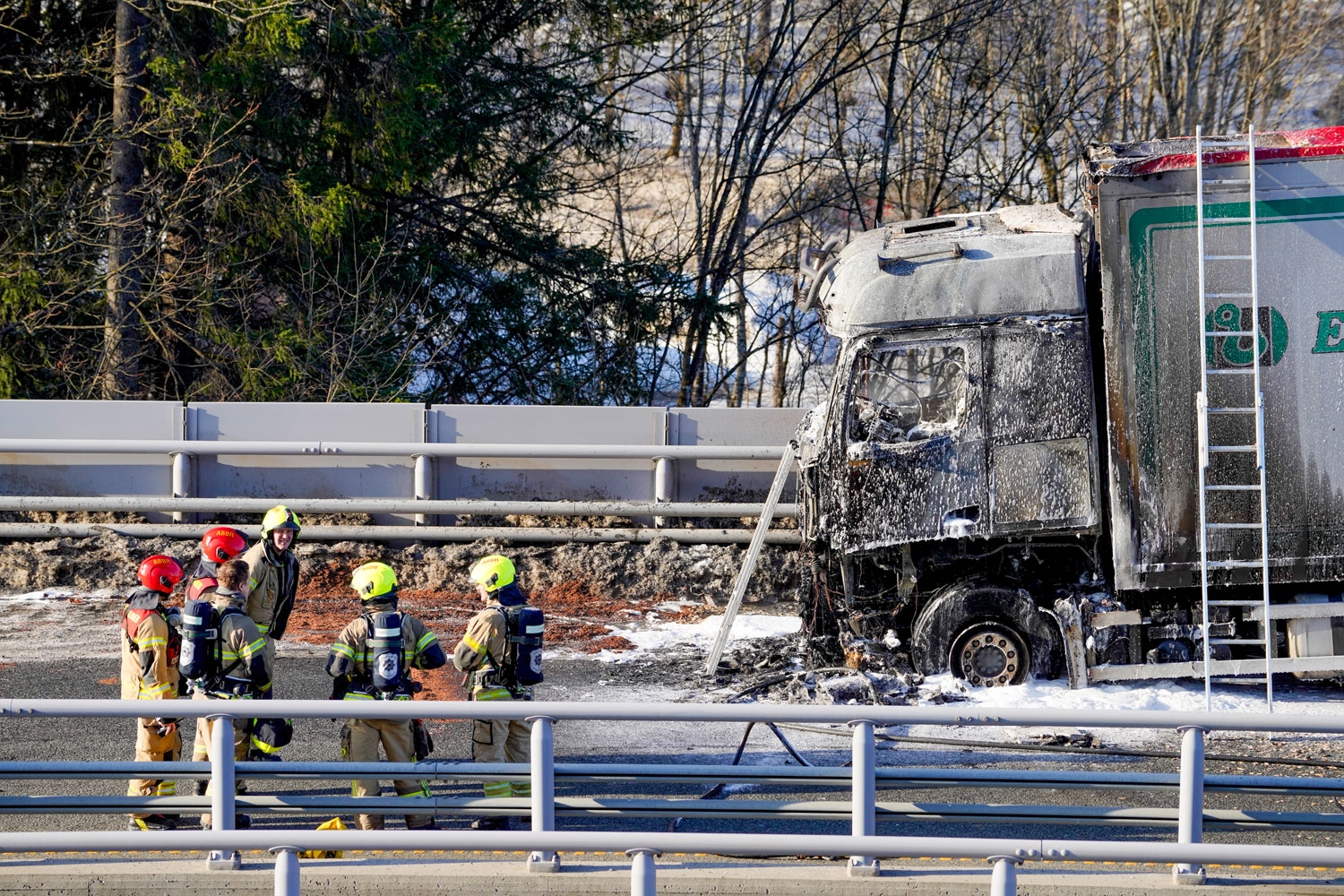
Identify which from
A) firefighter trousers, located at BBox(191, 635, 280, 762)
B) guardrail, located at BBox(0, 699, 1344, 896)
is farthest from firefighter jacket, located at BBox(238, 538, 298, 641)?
guardrail, located at BBox(0, 699, 1344, 896)

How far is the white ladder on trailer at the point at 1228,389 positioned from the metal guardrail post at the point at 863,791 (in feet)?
12.3

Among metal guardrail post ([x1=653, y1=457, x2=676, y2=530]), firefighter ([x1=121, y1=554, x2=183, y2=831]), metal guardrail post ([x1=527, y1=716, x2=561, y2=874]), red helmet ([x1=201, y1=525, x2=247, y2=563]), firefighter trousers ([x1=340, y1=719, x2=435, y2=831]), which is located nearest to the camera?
metal guardrail post ([x1=527, y1=716, x2=561, y2=874])

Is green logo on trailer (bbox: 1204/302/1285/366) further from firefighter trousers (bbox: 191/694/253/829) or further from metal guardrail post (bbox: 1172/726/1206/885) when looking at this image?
firefighter trousers (bbox: 191/694/253/829)

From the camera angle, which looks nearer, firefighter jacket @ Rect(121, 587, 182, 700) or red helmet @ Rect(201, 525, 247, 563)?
firefighter jacket @ Rect(121, 587, 182, 700)

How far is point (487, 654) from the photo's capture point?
22.1 feet

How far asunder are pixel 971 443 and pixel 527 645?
378cm

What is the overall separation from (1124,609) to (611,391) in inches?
404

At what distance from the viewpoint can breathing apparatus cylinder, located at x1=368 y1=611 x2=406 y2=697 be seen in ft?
21.0

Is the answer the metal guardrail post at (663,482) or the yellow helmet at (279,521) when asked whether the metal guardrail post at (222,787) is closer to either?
the yellow helmet at (279,521)

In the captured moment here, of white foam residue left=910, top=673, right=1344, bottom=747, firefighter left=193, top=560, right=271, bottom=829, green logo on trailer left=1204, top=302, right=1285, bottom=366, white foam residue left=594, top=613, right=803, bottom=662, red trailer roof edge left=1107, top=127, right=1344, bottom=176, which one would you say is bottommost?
white foam residue left=910, top=673, right=1344, bottom=747

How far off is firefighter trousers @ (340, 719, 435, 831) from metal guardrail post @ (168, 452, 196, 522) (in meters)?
5.91

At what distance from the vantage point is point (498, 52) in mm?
19734

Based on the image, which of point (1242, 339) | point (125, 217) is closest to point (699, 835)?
point (1242, 339)

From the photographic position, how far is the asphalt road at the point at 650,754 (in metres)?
6.68
